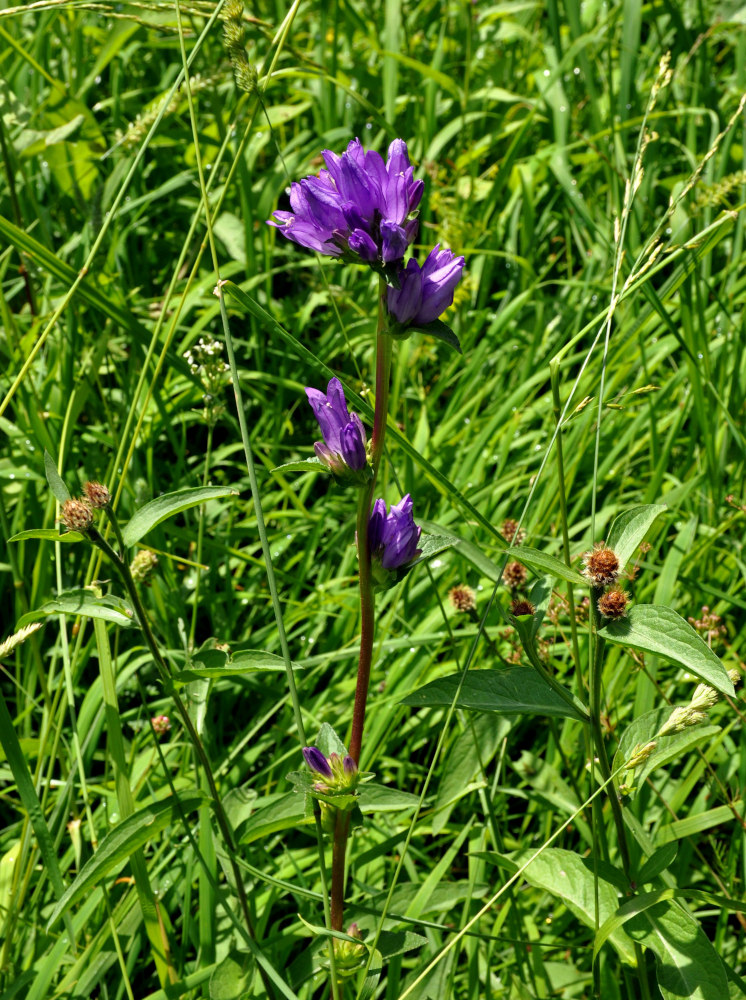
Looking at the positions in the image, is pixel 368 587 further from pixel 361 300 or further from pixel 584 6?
pixel 584 6

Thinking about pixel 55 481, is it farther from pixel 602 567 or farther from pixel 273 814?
pixel 602 567

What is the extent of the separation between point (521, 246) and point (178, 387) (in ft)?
4.59

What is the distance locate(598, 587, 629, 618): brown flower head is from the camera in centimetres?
120

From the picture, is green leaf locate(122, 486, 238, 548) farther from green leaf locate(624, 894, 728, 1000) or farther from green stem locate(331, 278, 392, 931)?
green leaf locate(624, 894, 728, 1000)

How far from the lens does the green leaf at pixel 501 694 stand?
4.10 ft

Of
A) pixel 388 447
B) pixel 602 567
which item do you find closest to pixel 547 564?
pixel 602 567

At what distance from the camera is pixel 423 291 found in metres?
1.21

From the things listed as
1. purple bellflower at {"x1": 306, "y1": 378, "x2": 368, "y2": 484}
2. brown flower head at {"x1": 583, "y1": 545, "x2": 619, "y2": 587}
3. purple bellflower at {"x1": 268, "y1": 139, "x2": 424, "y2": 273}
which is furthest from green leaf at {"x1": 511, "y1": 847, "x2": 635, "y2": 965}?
purple bellflower at {"x1": 268, "y1": 139, "x2": 424, "y2": 273}

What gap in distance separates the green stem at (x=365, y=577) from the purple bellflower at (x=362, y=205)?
0.20 ft

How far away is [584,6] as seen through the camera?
401cm

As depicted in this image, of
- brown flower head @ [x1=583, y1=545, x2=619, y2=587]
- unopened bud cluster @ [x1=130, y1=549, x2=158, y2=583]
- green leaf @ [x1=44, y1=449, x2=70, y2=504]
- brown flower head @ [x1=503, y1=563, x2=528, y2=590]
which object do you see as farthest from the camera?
unopened bud cluster @ [x1=130, y1=549, x2=158, y2=583]

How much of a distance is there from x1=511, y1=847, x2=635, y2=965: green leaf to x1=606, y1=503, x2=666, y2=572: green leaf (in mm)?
466

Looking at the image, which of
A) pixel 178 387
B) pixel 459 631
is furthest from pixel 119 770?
pixel 178 387

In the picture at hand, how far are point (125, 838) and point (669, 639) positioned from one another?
850 millimetres
